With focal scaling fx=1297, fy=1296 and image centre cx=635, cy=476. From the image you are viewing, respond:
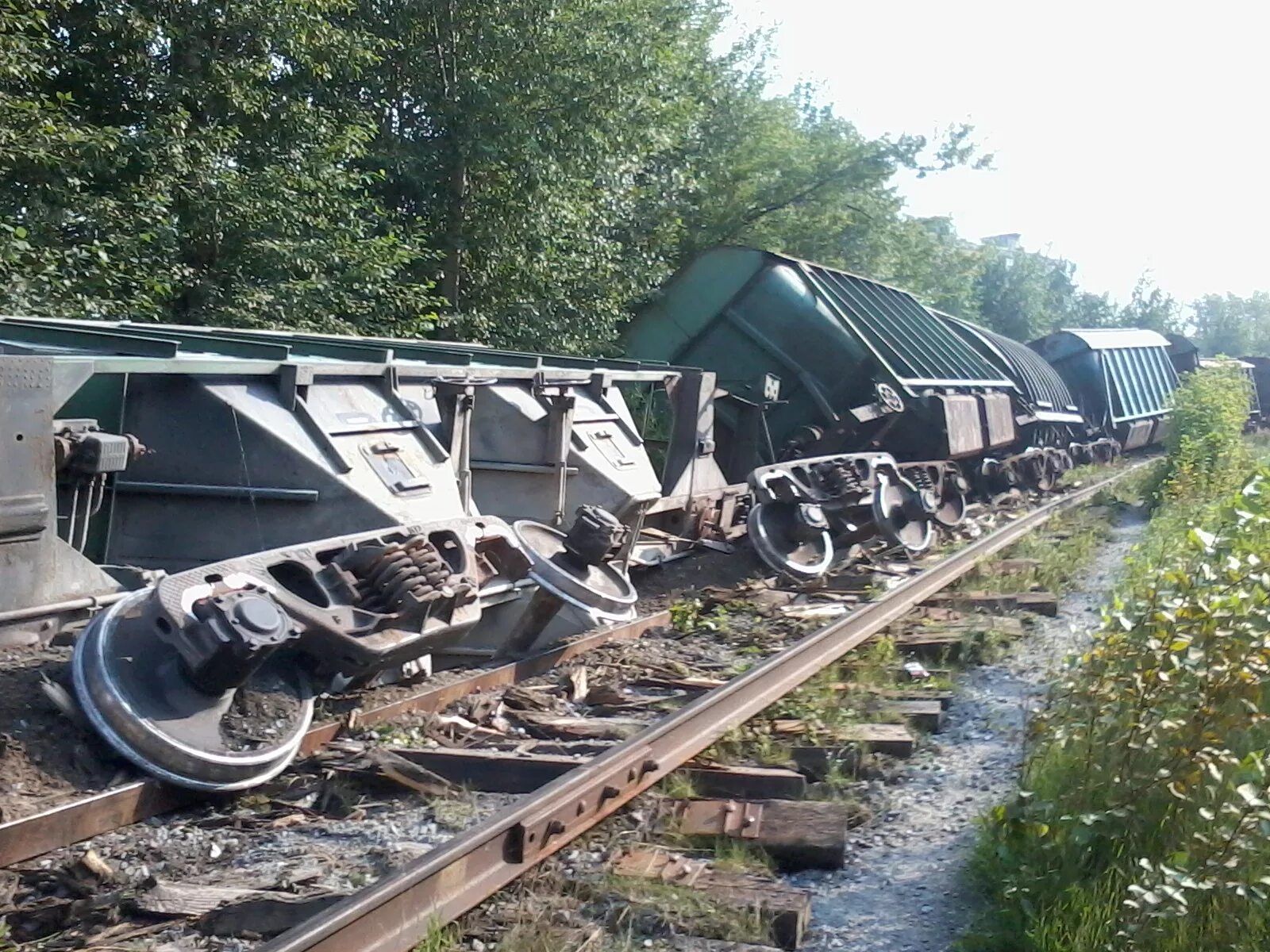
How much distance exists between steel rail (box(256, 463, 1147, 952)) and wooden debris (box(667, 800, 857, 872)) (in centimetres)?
22

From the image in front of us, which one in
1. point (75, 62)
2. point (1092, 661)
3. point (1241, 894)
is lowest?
point (1241, 894)

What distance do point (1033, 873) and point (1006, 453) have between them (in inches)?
562

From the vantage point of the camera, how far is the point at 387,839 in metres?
4.01

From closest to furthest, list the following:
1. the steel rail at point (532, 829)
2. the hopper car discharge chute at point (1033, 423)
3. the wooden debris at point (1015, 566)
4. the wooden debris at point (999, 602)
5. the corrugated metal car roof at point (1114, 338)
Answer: the steel rail at point (532, 829)
the wooden debris at point (999, 602)
the wooden debris at point (1015, 566)
the hopper car discharge chute at point (1033, 423)
the corrugated metal car roof at point (1114, 338)

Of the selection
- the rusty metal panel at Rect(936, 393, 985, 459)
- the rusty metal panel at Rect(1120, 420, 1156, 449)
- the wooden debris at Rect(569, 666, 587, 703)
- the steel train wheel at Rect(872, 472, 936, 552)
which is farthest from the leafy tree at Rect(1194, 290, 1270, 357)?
the wooden debris at Rect(569, 666, 587, 703)

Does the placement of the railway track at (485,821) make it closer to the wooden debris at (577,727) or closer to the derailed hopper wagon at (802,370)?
the wooden debris at (577,727)

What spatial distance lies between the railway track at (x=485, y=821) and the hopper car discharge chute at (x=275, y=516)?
0.68 ft

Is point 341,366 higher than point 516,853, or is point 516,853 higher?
point 341,366

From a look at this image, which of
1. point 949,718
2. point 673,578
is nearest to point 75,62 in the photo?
point 673,578

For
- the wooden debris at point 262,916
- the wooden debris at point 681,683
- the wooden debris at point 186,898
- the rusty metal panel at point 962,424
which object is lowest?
the wooden debris at point 186,898

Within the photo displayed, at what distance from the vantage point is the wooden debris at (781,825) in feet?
13.3

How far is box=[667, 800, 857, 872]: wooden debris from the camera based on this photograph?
406cm

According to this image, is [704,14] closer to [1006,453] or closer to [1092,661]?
[1006,453]

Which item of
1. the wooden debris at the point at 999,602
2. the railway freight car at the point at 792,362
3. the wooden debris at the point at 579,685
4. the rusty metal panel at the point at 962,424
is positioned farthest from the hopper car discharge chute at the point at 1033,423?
the wooden debris at the point at 579,685
